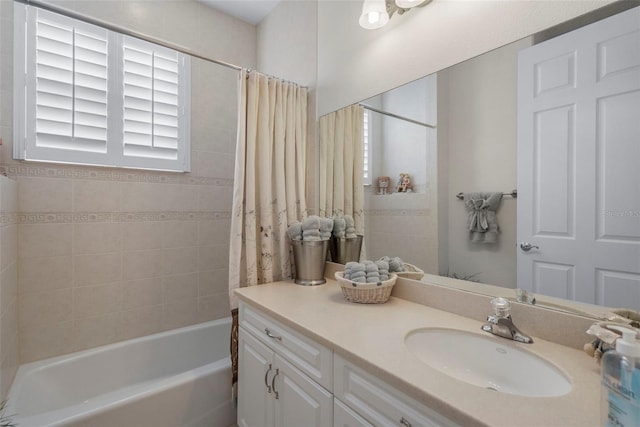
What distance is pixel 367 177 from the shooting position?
1.57 meters

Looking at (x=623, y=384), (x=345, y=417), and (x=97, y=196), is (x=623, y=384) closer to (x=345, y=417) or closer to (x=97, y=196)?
(x=345, y=417)

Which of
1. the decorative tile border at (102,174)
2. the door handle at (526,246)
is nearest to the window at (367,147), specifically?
the door handle at (526,246)

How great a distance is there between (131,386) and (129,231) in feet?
3.24

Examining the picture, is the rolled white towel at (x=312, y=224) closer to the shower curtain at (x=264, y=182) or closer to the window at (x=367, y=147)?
the shower curtain at (x=264, y=182)

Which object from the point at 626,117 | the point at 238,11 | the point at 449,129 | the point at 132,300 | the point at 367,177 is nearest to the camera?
the point at 626,117

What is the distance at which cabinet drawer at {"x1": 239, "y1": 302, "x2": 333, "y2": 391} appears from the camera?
0.93 metres

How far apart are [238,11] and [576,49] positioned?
2301mm

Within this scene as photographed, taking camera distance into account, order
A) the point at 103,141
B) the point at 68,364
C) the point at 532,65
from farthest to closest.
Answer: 1. the point at 103,141
2. the point at 68,364
3. the point at 532,65

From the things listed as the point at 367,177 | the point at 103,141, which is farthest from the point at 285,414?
the point at 103,141

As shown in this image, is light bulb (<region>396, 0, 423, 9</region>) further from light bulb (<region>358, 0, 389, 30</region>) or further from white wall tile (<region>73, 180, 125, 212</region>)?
white wall tile (<region>73, 180, 125, 212</region>)

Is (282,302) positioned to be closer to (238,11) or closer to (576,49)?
(576,49)

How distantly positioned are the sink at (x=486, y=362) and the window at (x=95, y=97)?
1.97m

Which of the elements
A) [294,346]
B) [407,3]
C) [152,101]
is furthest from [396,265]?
[152,101]

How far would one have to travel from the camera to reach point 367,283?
123cm
